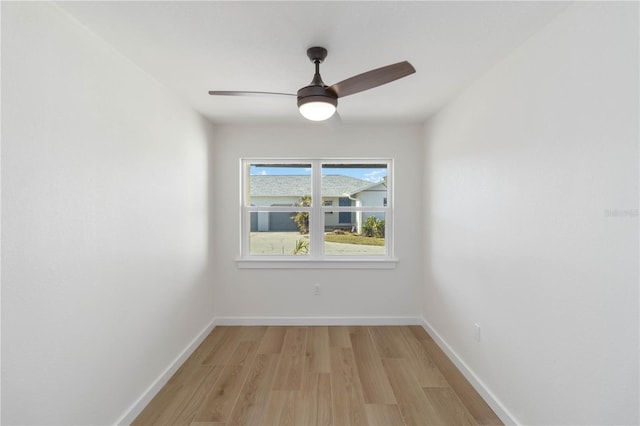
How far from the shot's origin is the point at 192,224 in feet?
9.29

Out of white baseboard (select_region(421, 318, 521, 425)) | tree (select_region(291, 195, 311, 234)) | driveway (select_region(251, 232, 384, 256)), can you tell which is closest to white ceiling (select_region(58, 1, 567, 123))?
tree (select_region(291, 195, 311, 234))

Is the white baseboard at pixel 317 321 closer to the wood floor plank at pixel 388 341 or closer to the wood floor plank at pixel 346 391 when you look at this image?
the wood floor plank at pixel 388 341

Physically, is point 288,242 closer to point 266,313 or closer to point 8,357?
point 266,313

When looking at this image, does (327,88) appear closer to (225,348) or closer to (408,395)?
(408,395)

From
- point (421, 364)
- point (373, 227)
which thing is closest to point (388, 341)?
point (421, 364)

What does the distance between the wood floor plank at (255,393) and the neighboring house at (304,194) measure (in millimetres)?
1501

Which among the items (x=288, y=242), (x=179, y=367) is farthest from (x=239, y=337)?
(x=288, y=242)

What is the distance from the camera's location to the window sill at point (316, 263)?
3.43m

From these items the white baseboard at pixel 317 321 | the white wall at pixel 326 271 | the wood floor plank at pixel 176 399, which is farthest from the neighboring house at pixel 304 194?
the wood floor plank at pixel 176 399

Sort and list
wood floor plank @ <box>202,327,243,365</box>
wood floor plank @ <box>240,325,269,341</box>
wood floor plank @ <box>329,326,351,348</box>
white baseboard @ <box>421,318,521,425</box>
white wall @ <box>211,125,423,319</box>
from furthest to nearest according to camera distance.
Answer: white wall @ <box>211,125,423,319</box>
wood floor plank @ <box>240,325,269,341</box>
wood floor plank @ <box>329,326,351,348</box>
wood floor plank @ <box>202,327,243,365</box>
white baseboard @ <box>421,318,521,425</box>

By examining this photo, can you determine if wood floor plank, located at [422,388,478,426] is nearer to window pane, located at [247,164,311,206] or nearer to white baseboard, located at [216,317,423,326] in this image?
white baseboard, located at [216,317,423,326]

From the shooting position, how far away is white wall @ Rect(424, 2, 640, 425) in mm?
1188

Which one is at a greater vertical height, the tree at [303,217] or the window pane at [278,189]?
the window pane at [278,189]

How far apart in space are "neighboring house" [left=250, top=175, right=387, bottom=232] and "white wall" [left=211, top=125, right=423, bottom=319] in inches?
9.7
